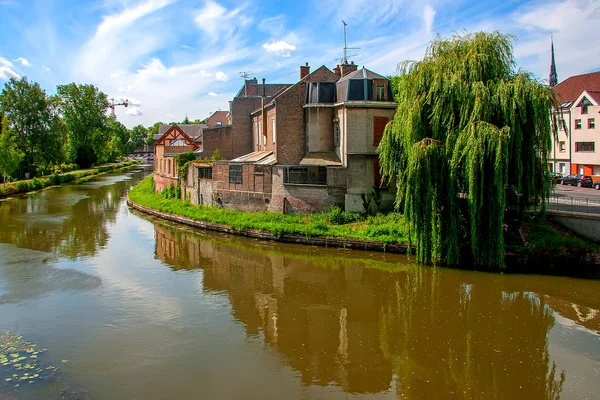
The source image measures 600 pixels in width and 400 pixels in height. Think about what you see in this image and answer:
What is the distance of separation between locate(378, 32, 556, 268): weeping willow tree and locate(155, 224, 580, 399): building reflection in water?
148 cm

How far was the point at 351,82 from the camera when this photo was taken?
24.7m

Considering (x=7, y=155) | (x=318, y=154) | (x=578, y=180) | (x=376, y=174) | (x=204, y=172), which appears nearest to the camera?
(x=376, y=174)

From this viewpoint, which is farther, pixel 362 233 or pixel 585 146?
pixel 585 146

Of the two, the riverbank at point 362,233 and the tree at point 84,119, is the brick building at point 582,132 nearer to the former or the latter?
the riverbank at point 362,233

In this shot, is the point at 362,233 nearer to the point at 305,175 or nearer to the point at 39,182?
the point at 305,175

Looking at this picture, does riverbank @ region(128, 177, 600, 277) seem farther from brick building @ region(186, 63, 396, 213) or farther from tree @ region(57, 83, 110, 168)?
tree @ region(57, 83, 110, 168)

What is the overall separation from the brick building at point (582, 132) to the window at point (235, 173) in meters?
20.9

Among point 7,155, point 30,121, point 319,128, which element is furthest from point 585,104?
point 30,121

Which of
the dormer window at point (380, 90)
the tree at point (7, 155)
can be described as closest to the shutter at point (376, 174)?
the dormer window at point (380, 90)

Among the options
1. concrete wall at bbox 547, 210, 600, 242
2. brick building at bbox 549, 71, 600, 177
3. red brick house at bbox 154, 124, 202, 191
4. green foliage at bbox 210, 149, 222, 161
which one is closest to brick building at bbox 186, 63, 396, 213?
green foliage at bbox 210, 149, 222, 161

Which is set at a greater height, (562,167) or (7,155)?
(7,155)

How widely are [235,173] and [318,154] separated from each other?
197 inches

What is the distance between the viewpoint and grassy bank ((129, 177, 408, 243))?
21.2 m

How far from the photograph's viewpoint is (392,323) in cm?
1331
